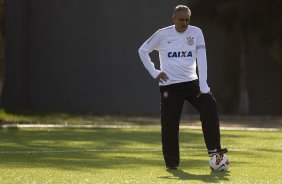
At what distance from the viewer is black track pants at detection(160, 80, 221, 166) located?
10.8 metres

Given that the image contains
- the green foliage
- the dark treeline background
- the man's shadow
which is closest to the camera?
the man's shadow

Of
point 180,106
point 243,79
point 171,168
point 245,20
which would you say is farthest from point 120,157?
point 243,79

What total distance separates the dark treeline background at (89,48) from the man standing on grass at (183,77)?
15.5 metres

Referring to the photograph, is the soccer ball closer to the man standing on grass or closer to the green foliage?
the man standing on grass

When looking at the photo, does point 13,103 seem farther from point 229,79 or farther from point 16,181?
point 16,181

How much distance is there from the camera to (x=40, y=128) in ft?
64.6

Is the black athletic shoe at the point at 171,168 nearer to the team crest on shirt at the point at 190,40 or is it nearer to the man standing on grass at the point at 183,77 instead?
the man standing on grass at the point at 183,77

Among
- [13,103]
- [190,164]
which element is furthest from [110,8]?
[190,164]

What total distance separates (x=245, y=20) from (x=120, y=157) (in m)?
14.5

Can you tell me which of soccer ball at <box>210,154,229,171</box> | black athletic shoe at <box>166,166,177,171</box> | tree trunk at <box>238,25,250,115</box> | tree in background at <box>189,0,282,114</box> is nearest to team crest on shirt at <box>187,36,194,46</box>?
soccer ball at <box>210,154,229,171</box>

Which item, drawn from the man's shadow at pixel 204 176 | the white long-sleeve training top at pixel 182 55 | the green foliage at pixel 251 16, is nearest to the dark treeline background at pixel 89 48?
the green foliage at pixel 251 16

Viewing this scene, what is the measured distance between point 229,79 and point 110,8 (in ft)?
14.2

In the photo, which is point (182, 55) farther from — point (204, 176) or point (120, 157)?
point (120, 157)

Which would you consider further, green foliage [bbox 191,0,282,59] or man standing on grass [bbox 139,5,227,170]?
green foliage [bbox 191,0,282,59]
